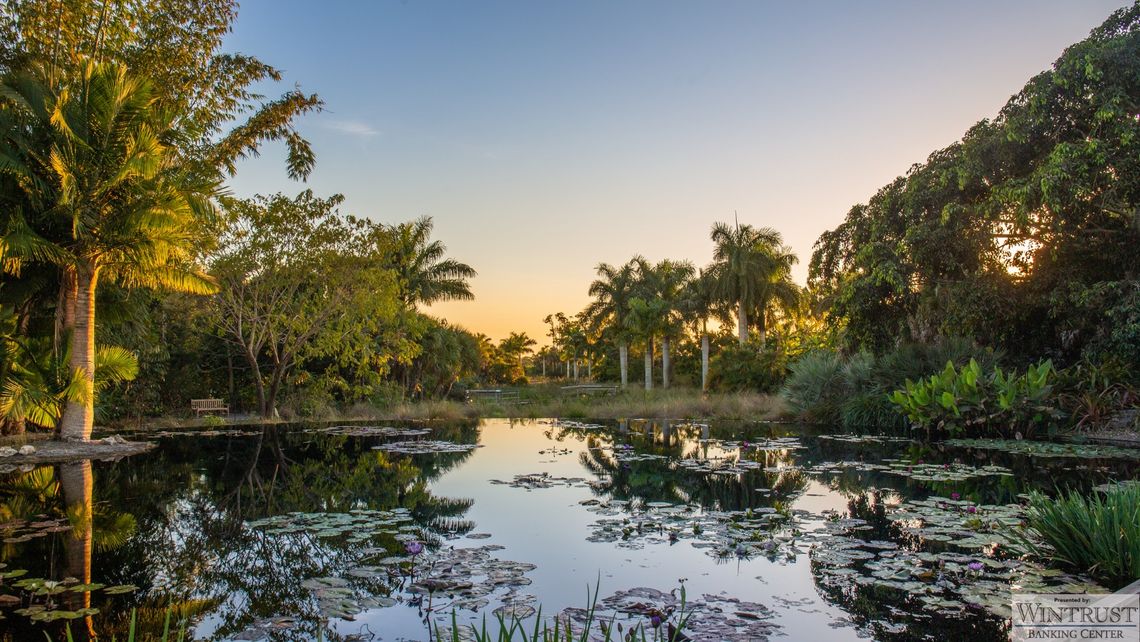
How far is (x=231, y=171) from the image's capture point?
16.8 m

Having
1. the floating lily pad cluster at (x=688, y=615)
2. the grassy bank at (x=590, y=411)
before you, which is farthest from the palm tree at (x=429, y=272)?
the floating lily pad cluster at (x=688, y=615)

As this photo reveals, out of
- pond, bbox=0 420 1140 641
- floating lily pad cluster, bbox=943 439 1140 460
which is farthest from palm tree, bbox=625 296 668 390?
pond, bbox=0 420 1140 641

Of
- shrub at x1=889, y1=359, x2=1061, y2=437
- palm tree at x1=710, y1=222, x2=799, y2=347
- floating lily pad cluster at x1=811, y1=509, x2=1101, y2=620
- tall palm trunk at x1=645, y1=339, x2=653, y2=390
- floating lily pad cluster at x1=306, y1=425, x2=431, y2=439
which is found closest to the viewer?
floating lily pad cluster at x1=811, y1=509, x2=1101, y2=620

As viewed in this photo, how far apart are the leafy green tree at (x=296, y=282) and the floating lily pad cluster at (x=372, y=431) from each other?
3766 millimetres

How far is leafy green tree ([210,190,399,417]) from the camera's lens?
64.6ft

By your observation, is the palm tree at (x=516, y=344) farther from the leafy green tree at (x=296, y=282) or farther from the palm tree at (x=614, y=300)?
the leafy green tree at (x=296, y=282)

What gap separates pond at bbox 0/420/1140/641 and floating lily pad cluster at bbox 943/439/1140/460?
0.12 meters

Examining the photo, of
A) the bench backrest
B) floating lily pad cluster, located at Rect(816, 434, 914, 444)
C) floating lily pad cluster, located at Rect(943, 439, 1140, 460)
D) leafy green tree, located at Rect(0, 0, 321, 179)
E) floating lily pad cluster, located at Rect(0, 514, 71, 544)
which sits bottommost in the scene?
floating lily pad cluster, located at Rect(816, 434, 914, 444)

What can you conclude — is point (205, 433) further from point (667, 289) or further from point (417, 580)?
point (667, 289)

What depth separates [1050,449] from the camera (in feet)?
38.1

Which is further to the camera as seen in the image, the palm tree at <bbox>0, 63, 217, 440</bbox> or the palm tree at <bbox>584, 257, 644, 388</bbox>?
the palm tree at <bbox>584, 257, 644, 388</bbox>

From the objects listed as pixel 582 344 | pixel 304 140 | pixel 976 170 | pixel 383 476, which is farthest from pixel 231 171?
pixel 582 344

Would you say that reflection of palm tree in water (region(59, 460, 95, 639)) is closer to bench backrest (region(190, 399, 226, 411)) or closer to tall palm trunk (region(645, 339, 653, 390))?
bench backrest (region(190, 399, 226, 411))

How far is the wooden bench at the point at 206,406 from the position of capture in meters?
20.9
